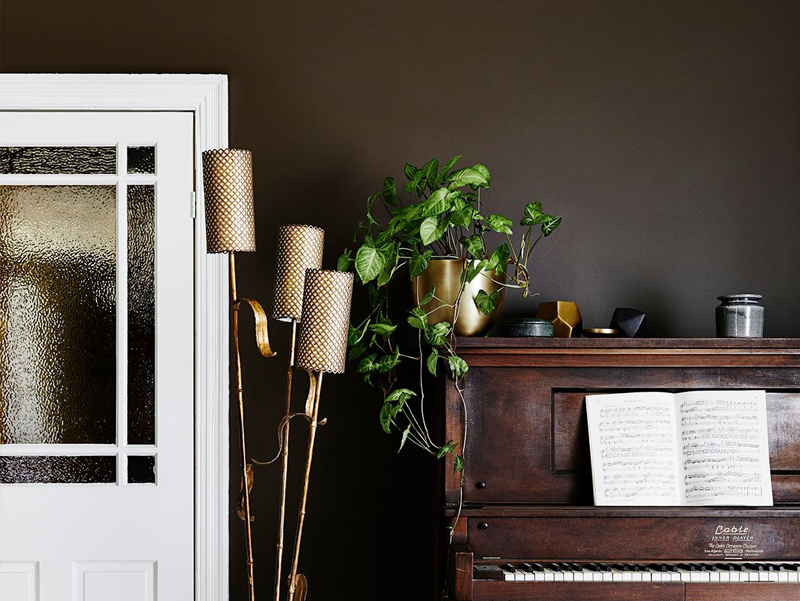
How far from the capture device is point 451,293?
90.4 inches

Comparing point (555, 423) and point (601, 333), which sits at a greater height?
point (601, 333)

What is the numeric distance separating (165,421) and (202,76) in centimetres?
118

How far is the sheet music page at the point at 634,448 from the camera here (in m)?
2.17

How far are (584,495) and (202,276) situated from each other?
142cm

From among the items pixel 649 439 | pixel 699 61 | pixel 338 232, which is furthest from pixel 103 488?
pixel 699 61

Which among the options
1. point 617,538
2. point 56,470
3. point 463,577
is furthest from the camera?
point 56,470

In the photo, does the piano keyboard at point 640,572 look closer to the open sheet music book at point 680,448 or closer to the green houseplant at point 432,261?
the open sheet music book at point 680,448

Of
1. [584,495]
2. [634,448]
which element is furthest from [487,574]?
[634,448]

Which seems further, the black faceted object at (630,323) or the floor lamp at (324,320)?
the black faceted object at (630,323)

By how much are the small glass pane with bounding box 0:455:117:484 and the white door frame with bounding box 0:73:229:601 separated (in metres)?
0.33

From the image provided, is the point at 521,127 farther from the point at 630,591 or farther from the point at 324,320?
the point at 630,591

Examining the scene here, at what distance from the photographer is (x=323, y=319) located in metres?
2.08

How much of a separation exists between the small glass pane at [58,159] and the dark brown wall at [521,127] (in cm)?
31

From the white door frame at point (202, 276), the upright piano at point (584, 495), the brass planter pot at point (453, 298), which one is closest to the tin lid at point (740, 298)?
the upright piano at point (584, 495)
